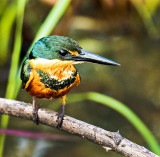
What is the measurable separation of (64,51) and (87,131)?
0.42m

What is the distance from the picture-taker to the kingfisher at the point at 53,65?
1.90 metres

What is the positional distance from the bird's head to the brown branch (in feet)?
1.02

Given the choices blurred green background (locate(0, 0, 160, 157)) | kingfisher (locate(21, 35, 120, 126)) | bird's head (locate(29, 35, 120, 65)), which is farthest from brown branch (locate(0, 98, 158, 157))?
blurred green background (locate(0, 0, 160, 157))

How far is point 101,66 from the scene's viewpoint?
4996 mm

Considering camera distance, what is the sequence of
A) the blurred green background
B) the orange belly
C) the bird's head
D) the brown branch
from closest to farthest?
1. the brown branch
2. the bird's head
3. the orange belly
4. the blurred green background

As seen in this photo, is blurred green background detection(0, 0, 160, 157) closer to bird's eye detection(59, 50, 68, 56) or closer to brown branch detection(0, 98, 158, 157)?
Result: brown branch detection(0, 98, 158, 157)

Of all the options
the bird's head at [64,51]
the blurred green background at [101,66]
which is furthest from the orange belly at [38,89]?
the blurred green background at [101,66]

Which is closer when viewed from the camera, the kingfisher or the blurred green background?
the kingfisher

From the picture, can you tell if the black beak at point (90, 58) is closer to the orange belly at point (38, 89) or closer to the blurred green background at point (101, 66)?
the orange belly at point (38, 89)

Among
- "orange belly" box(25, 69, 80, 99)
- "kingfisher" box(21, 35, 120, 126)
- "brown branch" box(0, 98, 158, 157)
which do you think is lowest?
"brown branch" box(0, 98, 158, 157)

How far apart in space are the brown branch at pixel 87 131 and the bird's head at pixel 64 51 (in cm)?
31

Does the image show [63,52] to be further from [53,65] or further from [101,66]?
[101,66]

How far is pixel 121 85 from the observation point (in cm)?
446

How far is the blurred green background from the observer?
3473 mm
